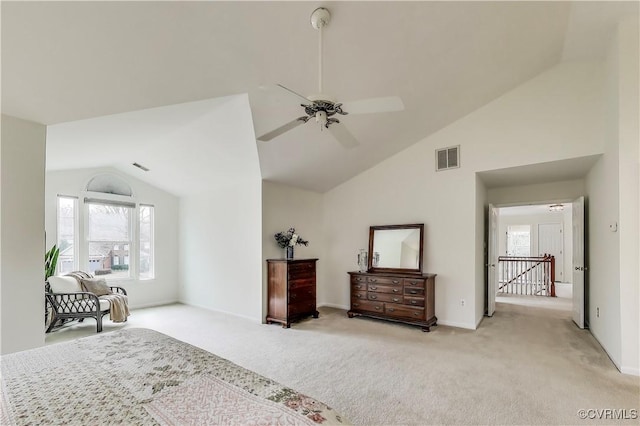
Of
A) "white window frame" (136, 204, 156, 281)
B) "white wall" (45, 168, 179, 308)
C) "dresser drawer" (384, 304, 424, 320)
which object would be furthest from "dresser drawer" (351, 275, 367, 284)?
"white window frame" (136, 204, 156, 281)

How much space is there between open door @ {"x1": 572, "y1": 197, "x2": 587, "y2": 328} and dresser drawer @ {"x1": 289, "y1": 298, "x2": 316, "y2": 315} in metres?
4.23

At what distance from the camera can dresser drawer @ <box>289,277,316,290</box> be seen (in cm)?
503

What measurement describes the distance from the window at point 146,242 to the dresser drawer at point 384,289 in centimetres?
469

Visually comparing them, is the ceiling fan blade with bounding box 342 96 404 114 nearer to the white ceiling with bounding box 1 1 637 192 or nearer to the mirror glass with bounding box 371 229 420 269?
the white ceiling with bounding box 1 1 637 192

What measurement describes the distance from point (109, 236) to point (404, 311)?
5755mm

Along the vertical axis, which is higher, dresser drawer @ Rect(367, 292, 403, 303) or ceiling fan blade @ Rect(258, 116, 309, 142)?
ceiling fan blade @ Rect(258, 116, 309, 142)

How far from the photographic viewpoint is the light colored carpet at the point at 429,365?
2.50 m

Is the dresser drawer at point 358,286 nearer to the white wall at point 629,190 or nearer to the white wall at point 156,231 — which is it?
the white wall at point 629,190

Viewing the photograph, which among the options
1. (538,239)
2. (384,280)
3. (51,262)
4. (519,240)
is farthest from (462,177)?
(519,240)

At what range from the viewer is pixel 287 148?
4500mm

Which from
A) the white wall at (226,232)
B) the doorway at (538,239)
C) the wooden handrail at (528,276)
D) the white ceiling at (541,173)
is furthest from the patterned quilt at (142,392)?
the wooden handrail at (528,276)

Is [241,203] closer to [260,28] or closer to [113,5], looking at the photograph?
[260,28]

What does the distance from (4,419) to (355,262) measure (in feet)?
17.2

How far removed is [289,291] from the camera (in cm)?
497
